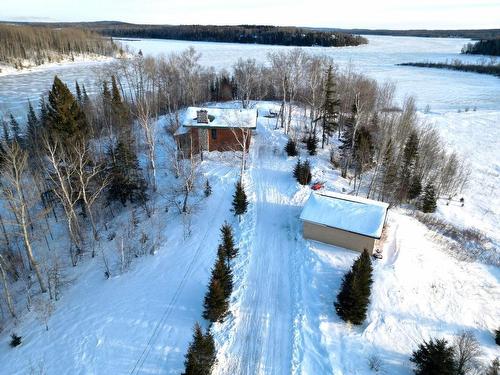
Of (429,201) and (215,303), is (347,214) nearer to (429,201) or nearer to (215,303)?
(215,303)

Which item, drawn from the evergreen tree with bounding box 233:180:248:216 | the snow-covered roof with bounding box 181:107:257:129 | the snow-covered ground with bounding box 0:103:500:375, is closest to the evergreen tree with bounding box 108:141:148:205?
the snow-covered ground with bounding box 0:103:500:375

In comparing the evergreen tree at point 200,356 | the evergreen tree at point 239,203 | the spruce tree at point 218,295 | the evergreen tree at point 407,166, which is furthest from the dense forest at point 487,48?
the evergreen tree at point 200,356

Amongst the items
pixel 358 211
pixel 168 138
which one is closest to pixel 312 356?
pixel 358 211

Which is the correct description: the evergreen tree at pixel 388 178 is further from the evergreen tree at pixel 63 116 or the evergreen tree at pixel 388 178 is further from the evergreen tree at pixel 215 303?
the evergreen tree at pixel 63 116

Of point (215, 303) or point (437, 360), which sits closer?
point (437, 360)

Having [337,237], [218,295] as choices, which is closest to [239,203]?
[337,237]

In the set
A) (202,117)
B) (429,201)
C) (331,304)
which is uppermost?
(202,117)

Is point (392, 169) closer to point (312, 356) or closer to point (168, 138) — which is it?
point (312, 356)
